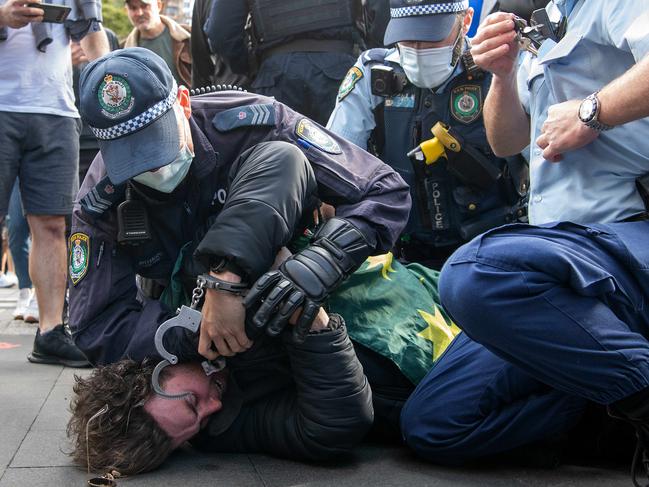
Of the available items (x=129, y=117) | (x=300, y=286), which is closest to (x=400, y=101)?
(x=129, y=117)

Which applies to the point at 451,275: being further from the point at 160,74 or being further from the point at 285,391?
the point at 160,74

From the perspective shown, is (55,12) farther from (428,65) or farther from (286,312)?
(286,312)

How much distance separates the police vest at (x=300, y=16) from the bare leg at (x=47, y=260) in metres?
1.28

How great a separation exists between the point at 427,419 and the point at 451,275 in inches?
19.3

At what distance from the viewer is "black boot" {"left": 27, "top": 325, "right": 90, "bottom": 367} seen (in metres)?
3.76

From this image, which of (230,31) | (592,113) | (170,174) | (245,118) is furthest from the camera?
(230,31)

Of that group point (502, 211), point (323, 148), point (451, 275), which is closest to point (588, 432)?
point (451, 275)

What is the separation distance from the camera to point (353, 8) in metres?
4.21

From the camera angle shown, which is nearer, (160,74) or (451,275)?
(451,275)

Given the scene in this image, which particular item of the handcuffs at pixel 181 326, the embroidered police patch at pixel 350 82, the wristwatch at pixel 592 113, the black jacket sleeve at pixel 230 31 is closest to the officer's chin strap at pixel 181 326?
the handcuffs at pixel 181 326

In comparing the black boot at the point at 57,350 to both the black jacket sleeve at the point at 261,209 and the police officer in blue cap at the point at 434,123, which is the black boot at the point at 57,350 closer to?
the police officer in blue cap at the point at 434,123

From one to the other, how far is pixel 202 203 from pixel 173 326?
0.43 metres

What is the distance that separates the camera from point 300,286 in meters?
2.24

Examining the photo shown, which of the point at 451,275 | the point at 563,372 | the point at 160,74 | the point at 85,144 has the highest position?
the point at 160,74
